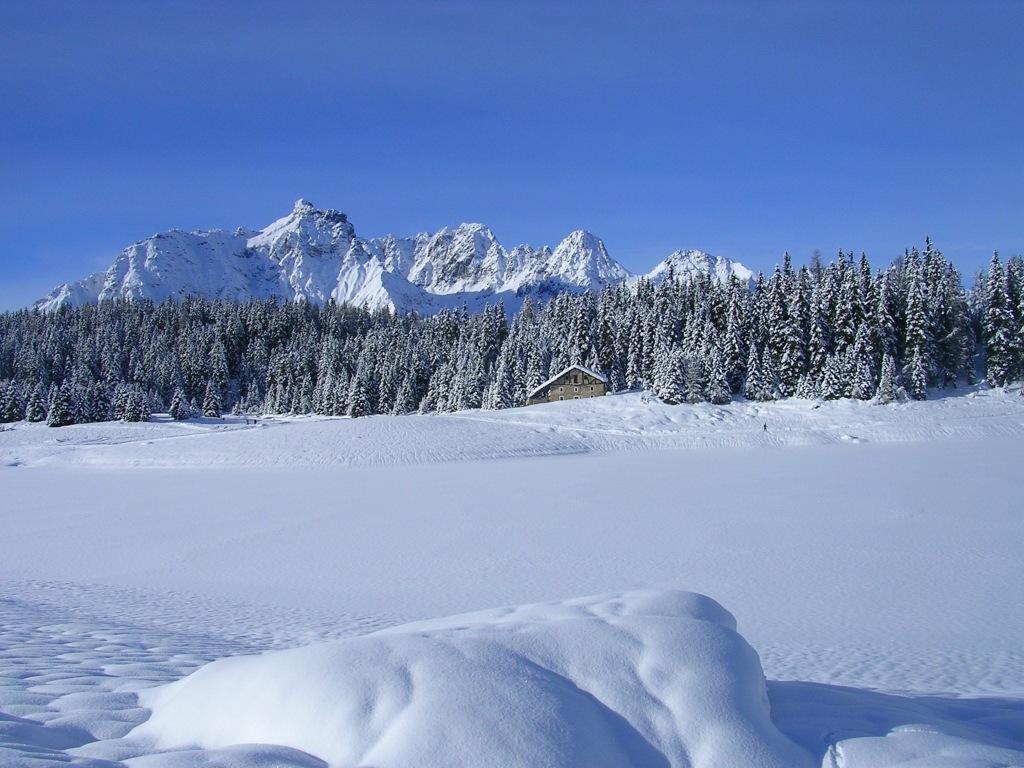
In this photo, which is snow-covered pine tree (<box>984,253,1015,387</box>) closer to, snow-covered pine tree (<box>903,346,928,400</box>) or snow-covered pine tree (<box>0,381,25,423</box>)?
snow-covered pine tree (<box>903,346,928,400</box>)

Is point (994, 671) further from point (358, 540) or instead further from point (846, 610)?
point (358, 540)

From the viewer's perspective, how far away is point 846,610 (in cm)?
1117

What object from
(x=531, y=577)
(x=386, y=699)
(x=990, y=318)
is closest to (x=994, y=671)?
(x=531, y=577)

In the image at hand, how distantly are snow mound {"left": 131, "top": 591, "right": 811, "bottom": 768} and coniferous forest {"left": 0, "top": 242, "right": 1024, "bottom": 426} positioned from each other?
2038 inches

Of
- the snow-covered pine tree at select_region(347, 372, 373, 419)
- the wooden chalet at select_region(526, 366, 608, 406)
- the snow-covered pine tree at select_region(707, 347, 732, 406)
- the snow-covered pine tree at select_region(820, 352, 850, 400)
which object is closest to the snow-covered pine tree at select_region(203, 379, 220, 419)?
the snow-covered pine tree at select_region(347, 372, 373, 419)

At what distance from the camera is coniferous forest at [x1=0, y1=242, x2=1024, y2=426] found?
53.9m

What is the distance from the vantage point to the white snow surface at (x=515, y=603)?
4.33 metres

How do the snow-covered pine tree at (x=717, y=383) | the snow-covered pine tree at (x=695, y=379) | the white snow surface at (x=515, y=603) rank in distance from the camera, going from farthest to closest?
the snow-covered pine tree at (x=717, y=383), the snow-covered pine tree at (x=695, y=379), the white snow surface at (x=515, y=603)

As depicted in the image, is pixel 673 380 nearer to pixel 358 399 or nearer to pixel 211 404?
pixel 358 399

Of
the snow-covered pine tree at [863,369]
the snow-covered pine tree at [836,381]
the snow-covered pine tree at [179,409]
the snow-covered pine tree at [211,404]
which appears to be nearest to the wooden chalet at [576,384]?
the snow-covered pine tree at [836,381]

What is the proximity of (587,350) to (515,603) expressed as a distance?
62612mm

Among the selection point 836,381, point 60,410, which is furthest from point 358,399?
point 836,381

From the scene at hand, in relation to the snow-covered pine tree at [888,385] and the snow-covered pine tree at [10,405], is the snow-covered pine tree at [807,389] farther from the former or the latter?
the snow-covered pine tree at [10,405]

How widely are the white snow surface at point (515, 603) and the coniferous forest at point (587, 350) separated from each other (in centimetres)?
1784
